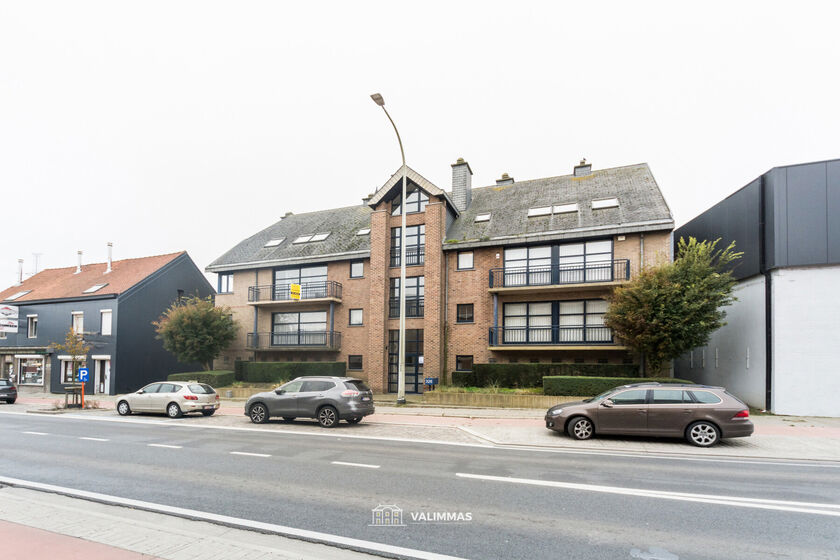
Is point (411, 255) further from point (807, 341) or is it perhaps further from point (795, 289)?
point (807, 341)

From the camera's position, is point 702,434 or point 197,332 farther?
point 197,332

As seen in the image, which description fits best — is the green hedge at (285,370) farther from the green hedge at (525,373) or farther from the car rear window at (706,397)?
the car rear window at (706,397)

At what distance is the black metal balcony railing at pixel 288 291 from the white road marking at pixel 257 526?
18238 mm

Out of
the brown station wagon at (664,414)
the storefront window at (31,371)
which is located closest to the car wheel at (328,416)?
the brown station wagon at (664,414)

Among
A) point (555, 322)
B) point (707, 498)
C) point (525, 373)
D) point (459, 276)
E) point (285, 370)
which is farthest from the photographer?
point (285, 370)

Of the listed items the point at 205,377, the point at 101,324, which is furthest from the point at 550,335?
the point at 101,324

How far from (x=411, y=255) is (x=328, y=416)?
12.3 meters

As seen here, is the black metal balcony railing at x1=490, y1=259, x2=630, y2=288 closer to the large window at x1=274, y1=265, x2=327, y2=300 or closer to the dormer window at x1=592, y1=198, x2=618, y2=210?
the dormer window at x1=592, y1=198, x2=618, y2=210

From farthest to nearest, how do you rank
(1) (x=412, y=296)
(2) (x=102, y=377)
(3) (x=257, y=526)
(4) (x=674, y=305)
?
(2) (x=102, y=377), (1) (x=412, y=296), (4) (x=674, y=305), (3) (x=257, y=526)

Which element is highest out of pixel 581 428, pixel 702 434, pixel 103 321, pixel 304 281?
pixel 304 281

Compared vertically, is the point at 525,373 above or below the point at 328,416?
above

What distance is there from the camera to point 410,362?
78.2 feet

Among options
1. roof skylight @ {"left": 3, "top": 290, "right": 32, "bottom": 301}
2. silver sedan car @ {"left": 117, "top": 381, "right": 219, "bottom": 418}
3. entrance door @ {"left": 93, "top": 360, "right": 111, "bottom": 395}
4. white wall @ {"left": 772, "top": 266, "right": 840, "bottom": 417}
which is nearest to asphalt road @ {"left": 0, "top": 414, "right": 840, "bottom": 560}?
silver sedan car @ {"left": 117, "top": 381, "right": 219, "bottom": 418}

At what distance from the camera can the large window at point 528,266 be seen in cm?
2144
